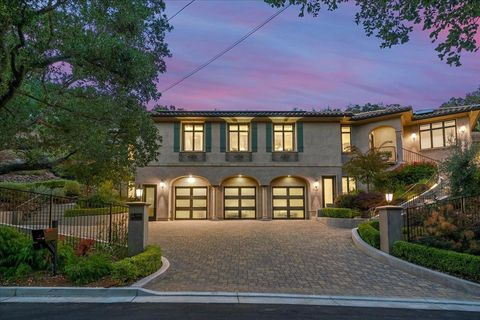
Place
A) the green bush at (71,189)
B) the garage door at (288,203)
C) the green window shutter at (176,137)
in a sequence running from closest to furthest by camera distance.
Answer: the green bush at (71,189)
the green window shutter at (176,137)
the garage door at (288,203)

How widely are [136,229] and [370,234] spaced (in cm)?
772

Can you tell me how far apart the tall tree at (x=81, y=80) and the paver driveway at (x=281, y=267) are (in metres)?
3.86

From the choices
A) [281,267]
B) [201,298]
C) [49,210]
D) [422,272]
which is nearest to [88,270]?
[201,298]

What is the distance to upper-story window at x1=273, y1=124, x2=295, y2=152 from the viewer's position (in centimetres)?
2348

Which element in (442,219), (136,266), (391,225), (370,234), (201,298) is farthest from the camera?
(370,234)

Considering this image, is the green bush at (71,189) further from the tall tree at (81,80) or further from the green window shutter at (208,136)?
the tall tree at (81,80)

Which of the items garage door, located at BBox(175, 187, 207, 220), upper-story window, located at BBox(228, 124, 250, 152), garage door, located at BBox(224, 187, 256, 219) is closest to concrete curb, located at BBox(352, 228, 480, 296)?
garage door, located at BBox(224, 187, 256, 219)

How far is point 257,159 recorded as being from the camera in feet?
75.8

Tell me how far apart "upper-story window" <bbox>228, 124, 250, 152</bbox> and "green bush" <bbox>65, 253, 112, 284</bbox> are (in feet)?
50.3

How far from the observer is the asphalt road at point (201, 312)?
6.20 metres

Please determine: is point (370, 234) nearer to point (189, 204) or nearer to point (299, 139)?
point (299, 139)

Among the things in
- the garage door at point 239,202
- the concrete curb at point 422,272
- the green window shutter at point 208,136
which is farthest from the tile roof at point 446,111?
the concrete curb at point 422,272

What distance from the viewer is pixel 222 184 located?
23.3 metres

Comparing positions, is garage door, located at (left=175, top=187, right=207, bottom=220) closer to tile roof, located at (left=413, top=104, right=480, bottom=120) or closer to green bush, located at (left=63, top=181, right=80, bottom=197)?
green bush, located at (left=63, top=181, right=80, bottom=197)
